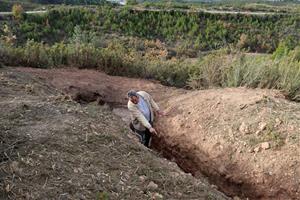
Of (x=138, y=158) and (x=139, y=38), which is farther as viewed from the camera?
(x=139, y=38)

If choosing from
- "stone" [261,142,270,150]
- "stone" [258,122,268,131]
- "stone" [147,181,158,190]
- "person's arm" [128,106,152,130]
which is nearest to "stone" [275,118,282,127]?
"stone" [258,122,268,131]

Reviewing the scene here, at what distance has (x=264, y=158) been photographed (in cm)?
595

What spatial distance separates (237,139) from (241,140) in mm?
65

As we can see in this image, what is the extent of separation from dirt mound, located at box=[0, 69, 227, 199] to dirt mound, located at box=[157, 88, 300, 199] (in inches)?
51.0

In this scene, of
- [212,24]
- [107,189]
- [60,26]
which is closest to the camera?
[107,189]

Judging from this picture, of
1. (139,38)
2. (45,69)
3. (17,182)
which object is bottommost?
(139,38)

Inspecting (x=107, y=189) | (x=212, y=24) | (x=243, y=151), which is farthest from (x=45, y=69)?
(x=212, y=24)

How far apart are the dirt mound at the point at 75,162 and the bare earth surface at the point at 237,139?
1.29 m

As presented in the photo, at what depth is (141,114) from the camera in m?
6.62

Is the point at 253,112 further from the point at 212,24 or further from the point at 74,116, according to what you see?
the point at 212,24

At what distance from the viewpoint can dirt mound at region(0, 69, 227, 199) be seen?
3.74 m

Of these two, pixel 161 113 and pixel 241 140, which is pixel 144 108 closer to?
pixel 161 113

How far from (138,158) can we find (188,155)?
6.68 feet

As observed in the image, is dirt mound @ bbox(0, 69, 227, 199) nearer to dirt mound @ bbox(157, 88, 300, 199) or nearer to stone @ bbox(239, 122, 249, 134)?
dirt mound @ bbox(157, 88, 300, 199)
